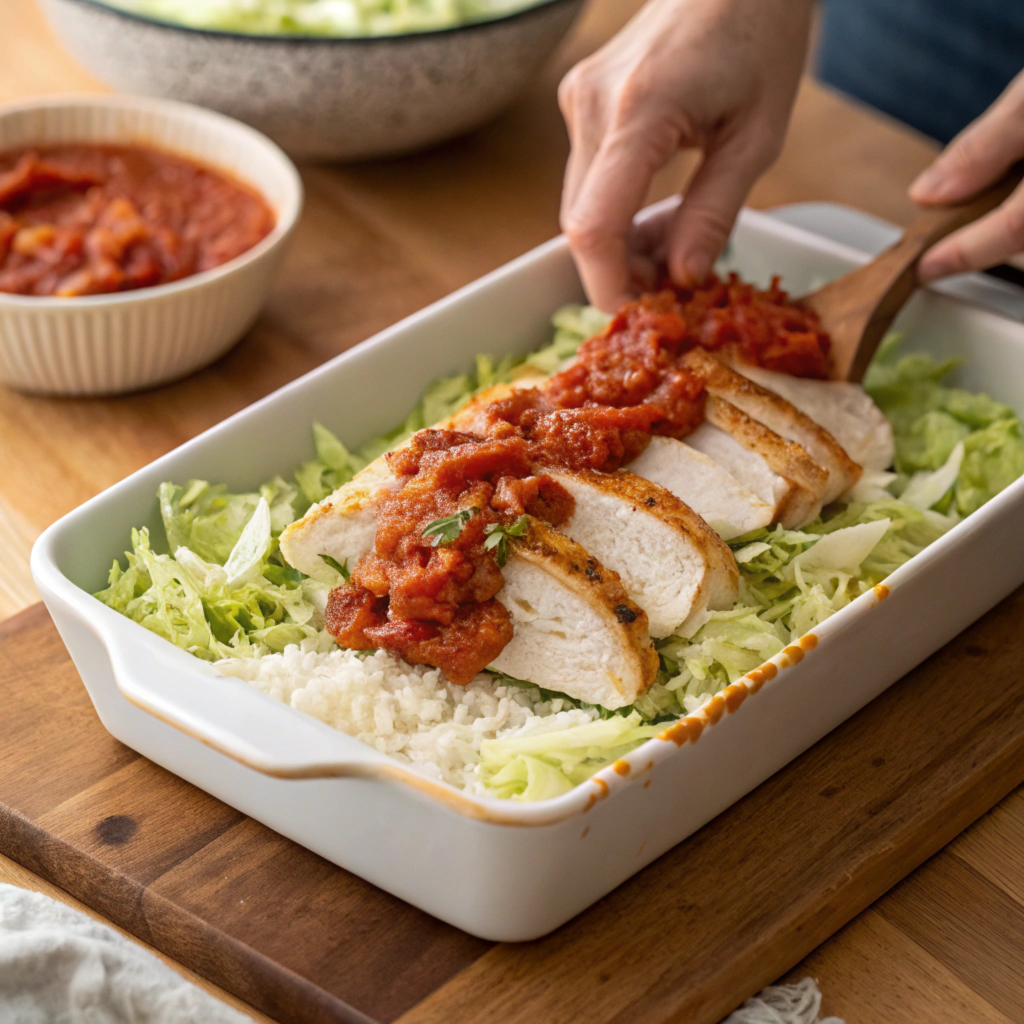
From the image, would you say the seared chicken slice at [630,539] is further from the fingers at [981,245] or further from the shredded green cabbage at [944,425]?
the fingers at [981,245]

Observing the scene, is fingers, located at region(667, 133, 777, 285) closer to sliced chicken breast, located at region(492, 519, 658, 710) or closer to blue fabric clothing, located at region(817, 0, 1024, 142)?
sliced chicken breast, located at region(492, 519, 658, 710)

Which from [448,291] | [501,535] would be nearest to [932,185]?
[448,291]

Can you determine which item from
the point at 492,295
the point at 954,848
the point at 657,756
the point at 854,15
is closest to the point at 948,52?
the point at 854,15

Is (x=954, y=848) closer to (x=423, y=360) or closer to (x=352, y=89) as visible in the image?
(x=423, y=360)

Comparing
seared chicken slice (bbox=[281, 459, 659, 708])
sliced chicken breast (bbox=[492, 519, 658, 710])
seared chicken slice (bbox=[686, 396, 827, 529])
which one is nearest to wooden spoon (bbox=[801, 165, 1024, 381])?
seared chicken slice (bbox=[686, 396, 827, 529])

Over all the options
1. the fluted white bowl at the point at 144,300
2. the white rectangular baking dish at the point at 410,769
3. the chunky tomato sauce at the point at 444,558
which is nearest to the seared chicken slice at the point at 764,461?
the white rectangular baking dish at the point at 410,769
